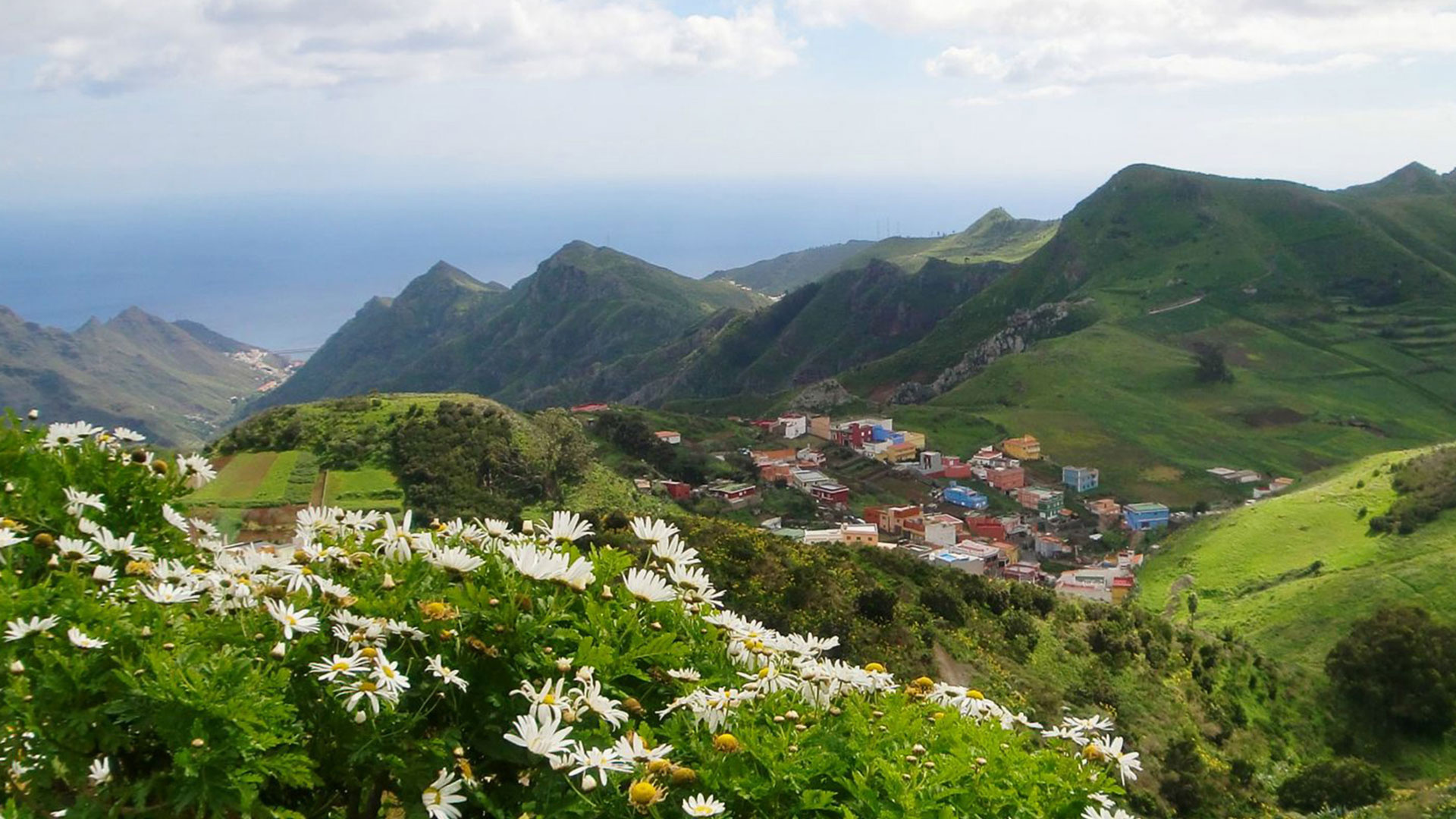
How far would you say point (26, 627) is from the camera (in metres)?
2.36

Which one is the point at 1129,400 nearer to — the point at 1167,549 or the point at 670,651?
the point at 1167,549

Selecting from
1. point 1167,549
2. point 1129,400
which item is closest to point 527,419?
point 1167,549

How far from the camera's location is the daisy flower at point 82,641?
7.45 feet

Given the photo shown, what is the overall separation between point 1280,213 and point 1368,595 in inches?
3543

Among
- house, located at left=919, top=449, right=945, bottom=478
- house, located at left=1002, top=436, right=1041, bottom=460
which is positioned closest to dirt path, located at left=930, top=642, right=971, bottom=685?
house, located at left=919, top=449, right=945, bottom=478

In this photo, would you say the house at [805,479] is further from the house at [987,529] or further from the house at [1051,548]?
the house at [1051,548]

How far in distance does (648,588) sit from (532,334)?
162 metres

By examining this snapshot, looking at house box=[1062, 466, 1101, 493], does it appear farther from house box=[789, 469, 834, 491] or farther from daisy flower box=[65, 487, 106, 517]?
daisy flower box=[65, 487, 106, 517]

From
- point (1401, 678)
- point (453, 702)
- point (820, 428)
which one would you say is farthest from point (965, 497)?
point (453, 702)

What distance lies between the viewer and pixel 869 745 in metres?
2.63

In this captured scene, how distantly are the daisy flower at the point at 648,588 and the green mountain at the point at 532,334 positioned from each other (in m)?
124

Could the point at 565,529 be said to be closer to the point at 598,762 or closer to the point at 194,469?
the point at 598,762

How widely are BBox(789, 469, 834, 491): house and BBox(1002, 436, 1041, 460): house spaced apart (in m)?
13.4

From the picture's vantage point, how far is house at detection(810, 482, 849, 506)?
49.7 meters
